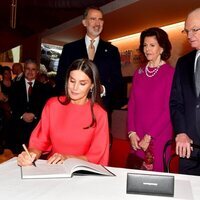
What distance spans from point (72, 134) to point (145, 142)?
0.64 meters

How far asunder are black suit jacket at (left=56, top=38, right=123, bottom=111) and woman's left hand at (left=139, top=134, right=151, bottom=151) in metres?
0.49

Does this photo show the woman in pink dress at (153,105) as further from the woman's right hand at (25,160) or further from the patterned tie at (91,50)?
the woman's right hand at (25,160)

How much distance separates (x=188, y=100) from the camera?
2.21 meters

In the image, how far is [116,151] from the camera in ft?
19.4

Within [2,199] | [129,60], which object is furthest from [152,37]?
[129,60]

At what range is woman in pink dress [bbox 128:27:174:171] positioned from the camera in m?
2.39

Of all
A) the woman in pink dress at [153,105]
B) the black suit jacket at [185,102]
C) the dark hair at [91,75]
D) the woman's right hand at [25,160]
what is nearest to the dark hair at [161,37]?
the woman in pink dress at [153,105]

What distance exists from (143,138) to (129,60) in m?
5.90

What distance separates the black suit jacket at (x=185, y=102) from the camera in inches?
85.5

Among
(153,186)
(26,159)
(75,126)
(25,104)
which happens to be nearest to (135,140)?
(75,126)

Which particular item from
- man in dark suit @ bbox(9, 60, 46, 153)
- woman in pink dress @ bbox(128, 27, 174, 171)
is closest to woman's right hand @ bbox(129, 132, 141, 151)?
woman in pink dress @ bbox(128, 27, 174, 171)

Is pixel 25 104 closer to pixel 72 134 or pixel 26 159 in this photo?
pixel 72 134

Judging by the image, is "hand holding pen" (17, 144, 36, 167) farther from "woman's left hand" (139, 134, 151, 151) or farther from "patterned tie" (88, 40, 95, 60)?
"patterned tie" (88, 40, 95, 60)

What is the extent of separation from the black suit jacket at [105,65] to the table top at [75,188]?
4.50ft
